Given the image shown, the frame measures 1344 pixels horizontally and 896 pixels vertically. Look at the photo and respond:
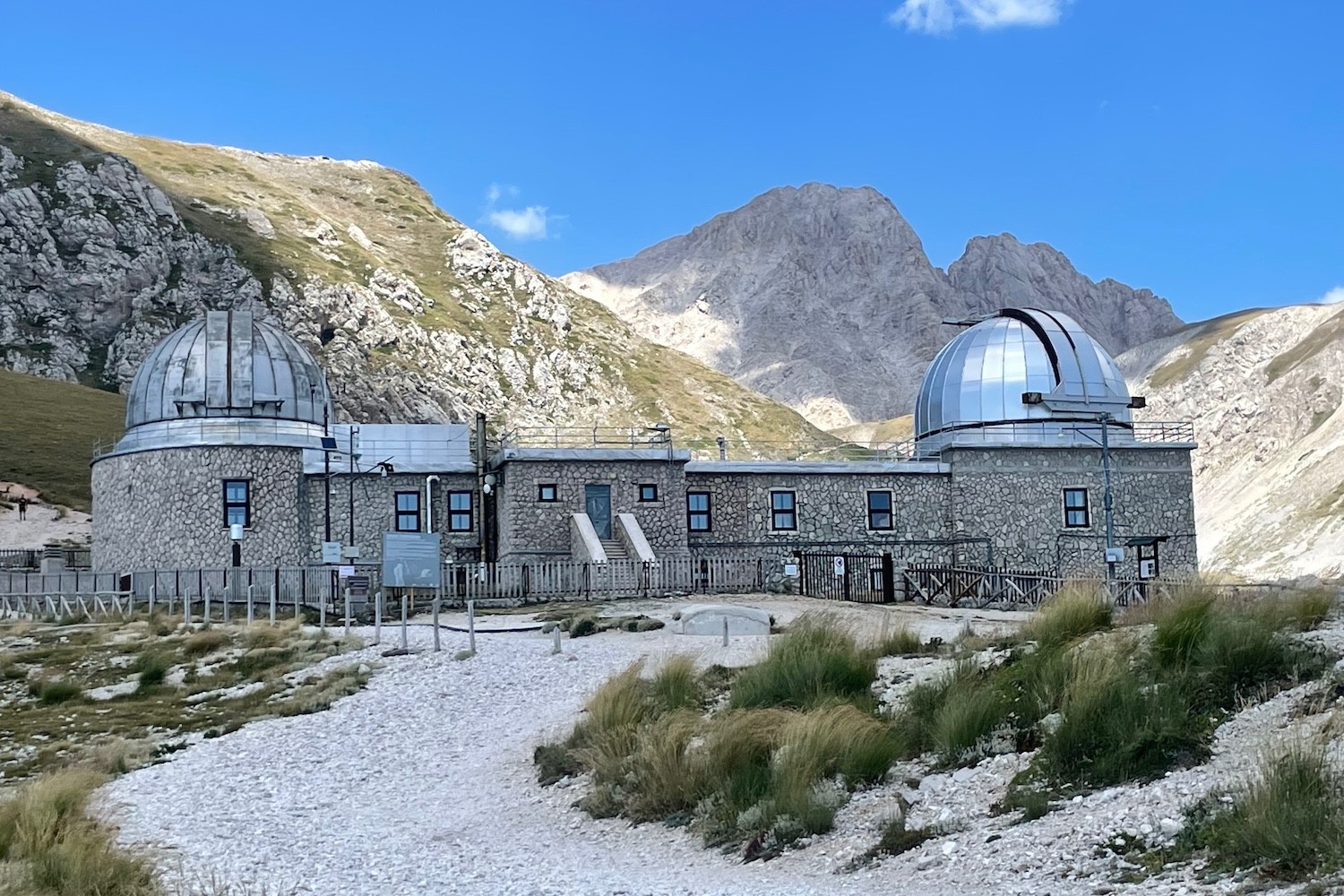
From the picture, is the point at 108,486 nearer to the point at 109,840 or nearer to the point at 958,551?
the point at 958,551

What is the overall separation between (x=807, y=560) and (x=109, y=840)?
87.3ft

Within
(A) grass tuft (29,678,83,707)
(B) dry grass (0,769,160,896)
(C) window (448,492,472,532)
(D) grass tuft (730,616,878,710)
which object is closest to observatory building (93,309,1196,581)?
(C) window (448,492,472,532)

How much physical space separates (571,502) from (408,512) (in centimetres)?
436

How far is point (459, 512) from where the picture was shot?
3700 cm

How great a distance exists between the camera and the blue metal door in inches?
1435

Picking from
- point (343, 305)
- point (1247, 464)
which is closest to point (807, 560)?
point (343, 305)

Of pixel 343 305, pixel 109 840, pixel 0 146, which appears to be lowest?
pixel 109 840

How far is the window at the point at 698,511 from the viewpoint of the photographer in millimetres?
37688

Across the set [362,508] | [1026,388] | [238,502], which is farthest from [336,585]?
[1026,388]

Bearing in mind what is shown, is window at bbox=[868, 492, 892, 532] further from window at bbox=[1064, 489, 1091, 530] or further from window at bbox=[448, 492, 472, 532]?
window at bbox=[448, 492, 472, 532]

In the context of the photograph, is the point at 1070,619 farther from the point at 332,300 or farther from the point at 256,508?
the point at 332,300

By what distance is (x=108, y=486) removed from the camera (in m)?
37.7

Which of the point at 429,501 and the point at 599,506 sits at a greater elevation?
the point at 429,501

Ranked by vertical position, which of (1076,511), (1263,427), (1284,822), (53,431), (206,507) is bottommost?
(1284,822)
